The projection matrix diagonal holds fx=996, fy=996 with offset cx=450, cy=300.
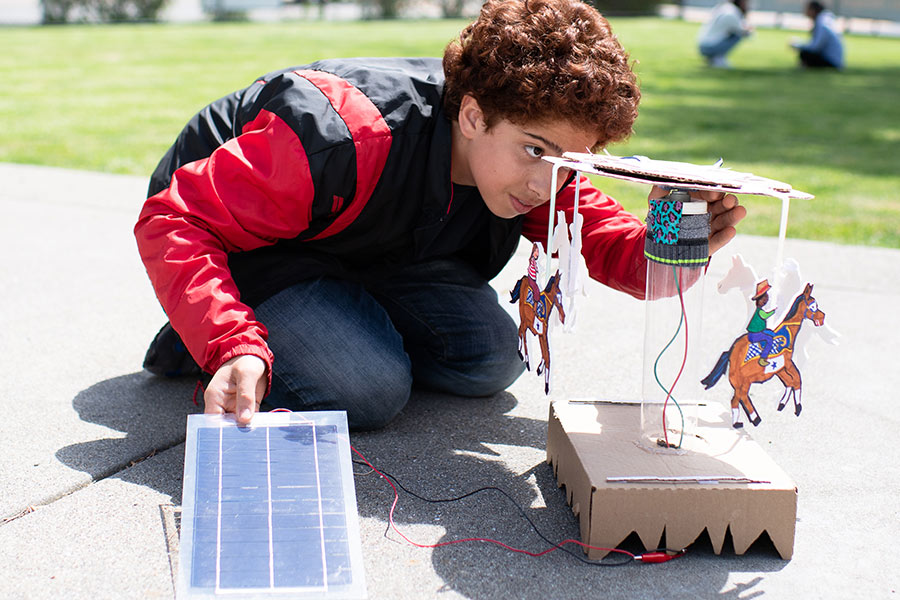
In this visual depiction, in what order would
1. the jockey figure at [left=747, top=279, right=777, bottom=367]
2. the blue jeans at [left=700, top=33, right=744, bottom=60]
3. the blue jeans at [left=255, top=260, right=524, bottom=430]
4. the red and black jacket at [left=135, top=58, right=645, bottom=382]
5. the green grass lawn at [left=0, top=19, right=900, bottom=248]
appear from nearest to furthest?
the jockey figure at [left=747, top=279, right=777, bottom=367] < the red and black jacket at [left=135, top=58, right=645, bottom=382] < the blue jeans at [left=255, top=260, right=524, bottom=430] < the green grass lawn at [left=0, top=19, right=900, bottom=248] < the blue jeans at [left=700, top=33, right=744, bottom=60]

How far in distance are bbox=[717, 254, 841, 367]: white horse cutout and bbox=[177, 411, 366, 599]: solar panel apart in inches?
30.7

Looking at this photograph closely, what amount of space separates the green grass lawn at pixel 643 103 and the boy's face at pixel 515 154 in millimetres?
2805

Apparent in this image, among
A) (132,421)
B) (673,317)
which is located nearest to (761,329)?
(673,317)

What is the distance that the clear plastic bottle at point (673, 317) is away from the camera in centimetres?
179

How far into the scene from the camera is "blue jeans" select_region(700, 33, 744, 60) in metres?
12.6

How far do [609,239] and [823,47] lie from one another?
11.8 m

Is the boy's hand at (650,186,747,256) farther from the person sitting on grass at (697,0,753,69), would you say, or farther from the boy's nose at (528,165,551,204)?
the person sitting on grass at (697,0,753,69)

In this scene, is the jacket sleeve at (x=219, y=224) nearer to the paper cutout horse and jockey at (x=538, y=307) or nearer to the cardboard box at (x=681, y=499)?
the paper cutout horse and jockey at (x=538, y=307)

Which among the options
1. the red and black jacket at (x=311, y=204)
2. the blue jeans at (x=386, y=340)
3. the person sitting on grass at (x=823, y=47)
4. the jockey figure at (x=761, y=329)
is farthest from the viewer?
the person sitting on grass at (x=823, y=47)

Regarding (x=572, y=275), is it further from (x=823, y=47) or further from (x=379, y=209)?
(x=823, y=47)

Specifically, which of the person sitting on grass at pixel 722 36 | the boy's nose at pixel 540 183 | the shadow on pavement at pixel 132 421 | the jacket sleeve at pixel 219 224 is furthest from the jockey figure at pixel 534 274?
the person sitting on grass at pixel 722 36

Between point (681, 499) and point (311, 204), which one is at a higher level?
point (311, 204)

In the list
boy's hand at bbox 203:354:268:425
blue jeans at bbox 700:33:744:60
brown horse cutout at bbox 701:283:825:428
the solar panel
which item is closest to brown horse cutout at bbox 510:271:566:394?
brown horse cutout at bbox 701:283:825:428

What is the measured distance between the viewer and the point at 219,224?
2008mm
